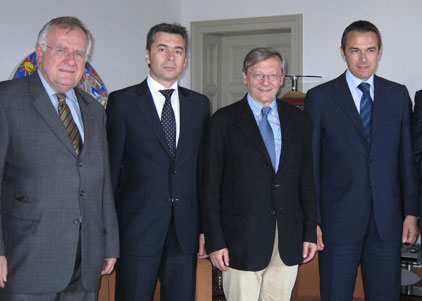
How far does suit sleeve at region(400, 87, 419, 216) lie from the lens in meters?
2.52

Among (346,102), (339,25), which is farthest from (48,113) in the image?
(339,25)

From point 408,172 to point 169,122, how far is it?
104 cm

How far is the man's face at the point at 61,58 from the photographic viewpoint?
2082mm

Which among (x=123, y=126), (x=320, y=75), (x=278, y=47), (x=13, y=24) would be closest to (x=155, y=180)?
(x=123, y=126)

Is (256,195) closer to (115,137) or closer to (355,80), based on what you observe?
(115,137)

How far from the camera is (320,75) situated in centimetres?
566

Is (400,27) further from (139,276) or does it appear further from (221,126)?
(139,276)

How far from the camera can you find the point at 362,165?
8.23 feet

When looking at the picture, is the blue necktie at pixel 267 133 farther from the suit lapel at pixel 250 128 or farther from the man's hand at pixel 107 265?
the man's hand at pixel 107 265

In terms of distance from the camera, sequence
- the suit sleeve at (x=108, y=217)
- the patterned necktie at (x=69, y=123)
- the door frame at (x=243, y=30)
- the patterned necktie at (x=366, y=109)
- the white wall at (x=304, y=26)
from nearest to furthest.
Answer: the patterned necktie at (x=69, y=123)
the suit sleeve at (x=108, y=217)
the patterned necktie at (x=366, y=109)
the white wall at (x=304, y=26)
the door frame at (x=243, y=30)

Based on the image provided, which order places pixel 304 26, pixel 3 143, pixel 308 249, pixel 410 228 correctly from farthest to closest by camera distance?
1. pixel 304 26
2. pixel 410 228
3. pixel 308 249
4. pixel 3 143

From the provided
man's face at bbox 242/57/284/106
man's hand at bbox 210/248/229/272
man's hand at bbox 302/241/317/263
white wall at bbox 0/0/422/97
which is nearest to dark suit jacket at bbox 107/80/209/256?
man's hand at bbox 210/248/229/272

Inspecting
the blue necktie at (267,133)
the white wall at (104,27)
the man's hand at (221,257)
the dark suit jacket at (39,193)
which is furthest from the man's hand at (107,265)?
the white wall at (104,27)

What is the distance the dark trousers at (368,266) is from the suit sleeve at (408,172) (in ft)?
0.53
